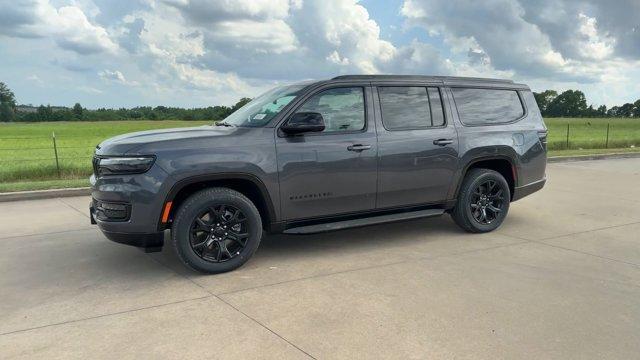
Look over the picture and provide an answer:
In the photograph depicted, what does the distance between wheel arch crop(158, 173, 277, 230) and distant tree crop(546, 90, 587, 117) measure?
97.0 metres

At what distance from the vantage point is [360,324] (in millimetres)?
3811

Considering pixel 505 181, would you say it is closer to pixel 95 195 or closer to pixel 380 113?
pixel 380 113

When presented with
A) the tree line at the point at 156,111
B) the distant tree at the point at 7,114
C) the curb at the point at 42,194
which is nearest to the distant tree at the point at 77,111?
the tree line at the point at 156,111

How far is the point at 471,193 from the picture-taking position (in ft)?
21.0

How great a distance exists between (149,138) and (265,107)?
1269 mm

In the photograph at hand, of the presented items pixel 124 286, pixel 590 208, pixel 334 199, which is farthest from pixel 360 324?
pixel 590 208

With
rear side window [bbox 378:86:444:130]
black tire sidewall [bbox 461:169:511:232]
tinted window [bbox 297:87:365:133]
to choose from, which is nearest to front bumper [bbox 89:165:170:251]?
tinted window [bbox 297:87:365:133]

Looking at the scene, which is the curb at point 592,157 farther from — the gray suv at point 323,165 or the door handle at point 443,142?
the door handle at point 443,142

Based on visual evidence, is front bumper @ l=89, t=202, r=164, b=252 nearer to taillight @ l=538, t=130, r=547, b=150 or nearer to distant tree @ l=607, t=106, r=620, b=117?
taillight @ l=538, t=130, r=547, b=150

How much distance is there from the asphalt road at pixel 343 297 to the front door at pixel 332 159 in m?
0.59

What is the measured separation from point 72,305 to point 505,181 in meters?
5.03

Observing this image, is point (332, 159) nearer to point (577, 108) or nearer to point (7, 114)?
point (7, 114)

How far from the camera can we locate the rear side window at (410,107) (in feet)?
18.9

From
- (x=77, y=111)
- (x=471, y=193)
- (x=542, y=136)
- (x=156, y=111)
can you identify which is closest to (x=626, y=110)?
(x=156, y=111)
